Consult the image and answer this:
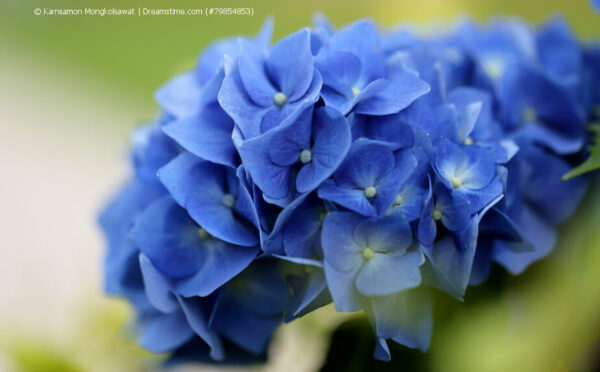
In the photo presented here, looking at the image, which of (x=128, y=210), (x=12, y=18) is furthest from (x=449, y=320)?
(x=12, y=18)

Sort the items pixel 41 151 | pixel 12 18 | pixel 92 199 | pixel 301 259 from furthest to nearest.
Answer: pixel 41 151, pixel 92 199, pixel 12 18, pixel 301 259

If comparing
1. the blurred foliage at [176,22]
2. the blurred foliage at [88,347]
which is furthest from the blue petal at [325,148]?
the blurred foliage at [88,347]

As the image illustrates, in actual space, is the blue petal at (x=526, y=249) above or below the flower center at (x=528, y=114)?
below

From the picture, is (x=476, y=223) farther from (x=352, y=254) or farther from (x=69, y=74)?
(x=69, y=74)

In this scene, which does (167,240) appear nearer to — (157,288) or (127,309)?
(157,288)

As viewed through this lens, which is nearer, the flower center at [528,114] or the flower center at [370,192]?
the flower center at [370,192]

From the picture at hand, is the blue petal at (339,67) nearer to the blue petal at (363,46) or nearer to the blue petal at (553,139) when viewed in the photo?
the blue petal at (363,46)
